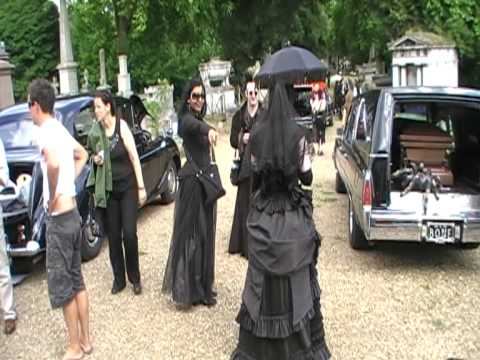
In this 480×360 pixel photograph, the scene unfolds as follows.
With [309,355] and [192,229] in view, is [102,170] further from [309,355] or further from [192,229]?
[309,355]

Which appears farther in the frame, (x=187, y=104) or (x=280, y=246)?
(x=187, y=104)

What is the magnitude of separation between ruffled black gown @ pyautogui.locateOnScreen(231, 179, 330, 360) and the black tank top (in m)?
1.85

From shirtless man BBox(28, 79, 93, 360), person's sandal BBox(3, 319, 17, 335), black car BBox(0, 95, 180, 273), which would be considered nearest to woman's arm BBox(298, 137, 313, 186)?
shirtless man BBox(28, 79, 93, 360)

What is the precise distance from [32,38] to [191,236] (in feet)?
119

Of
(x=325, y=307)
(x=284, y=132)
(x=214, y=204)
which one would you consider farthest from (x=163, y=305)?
(x=284, y=132)

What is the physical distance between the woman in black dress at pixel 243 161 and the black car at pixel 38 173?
1319 mm

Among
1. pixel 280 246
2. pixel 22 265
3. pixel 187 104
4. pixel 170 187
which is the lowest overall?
pixel 22 265

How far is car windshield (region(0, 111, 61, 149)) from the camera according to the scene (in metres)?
7.12

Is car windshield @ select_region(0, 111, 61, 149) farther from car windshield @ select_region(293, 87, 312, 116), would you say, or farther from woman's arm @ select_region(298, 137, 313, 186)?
car windshield @ select_region(293, 87, 312, 116)

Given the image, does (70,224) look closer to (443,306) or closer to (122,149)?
(122,149)

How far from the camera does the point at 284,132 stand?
3898 millimetres

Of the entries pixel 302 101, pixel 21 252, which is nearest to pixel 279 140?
pixel 21 252

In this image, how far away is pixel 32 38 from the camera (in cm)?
3828

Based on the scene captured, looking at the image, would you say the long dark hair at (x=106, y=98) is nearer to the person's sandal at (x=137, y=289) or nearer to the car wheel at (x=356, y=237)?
the person's sandal at (x=137, y=289)
